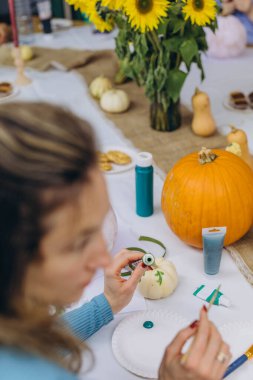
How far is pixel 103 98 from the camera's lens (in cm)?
171

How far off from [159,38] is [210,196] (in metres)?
0.52

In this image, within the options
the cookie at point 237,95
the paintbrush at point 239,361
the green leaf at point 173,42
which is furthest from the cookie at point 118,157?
the paintbrush at point 239,361

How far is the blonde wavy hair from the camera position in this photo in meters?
0.52

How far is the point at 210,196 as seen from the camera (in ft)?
3.47

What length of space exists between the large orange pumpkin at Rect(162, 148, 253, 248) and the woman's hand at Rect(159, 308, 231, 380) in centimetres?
36

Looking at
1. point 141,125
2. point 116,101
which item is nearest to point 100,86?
point 116,101

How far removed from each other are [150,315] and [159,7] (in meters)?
0.71

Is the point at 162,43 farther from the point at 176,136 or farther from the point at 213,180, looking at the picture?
the point at 213,180

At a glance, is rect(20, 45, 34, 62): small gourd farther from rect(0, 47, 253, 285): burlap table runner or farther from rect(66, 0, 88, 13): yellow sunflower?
rect(66, 0, 88, 13): yellow sunflower

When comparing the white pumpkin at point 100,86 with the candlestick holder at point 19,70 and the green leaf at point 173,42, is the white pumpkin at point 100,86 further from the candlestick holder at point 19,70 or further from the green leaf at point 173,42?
the green leaf at point 173,42

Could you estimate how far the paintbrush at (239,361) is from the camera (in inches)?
32.4

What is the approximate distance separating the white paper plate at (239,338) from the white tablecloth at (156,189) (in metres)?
0.02

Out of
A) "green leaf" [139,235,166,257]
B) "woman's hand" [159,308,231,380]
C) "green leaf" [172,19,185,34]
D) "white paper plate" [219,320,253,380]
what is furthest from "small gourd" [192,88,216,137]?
"woman's hand" [159,308,231,380]

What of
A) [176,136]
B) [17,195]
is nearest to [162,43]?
[176,136]
